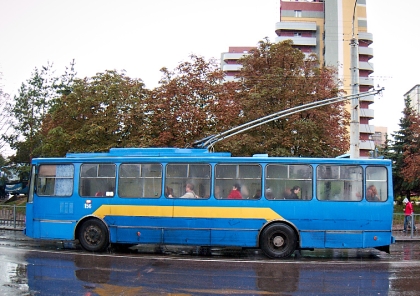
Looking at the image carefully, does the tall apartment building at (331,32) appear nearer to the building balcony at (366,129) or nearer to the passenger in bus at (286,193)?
the building balcony at (366,129)

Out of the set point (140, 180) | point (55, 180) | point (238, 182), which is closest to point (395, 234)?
point (238, 182)

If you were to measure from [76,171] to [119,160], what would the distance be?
1489mm

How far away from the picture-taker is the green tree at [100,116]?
27.9 metres

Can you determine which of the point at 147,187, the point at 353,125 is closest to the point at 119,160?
the point at 147,187

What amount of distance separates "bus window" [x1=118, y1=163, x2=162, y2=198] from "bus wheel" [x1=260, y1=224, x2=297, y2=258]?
3.45m

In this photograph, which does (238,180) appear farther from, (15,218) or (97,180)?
(15,218)

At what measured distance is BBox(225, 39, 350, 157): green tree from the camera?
31109 millimetres

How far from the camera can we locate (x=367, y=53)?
7544cm

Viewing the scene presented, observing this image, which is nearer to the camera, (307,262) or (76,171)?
(307,262)

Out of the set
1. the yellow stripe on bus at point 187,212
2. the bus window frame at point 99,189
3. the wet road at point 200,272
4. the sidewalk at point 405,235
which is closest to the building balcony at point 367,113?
the sidewalk at point 405,235

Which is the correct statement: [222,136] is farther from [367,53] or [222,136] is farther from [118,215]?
[367,53]

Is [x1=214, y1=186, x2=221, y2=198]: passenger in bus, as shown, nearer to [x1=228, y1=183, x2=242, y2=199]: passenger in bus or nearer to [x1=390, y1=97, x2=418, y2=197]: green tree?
[x1=228, y1=183, x2=242, y2=199]: passenger in bus

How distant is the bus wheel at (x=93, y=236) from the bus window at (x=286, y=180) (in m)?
5.16

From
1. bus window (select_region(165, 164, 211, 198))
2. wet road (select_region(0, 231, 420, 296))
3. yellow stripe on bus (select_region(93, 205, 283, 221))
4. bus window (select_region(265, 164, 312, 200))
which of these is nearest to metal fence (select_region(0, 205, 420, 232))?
wet road (select_region(0, 231, 420, 296))
